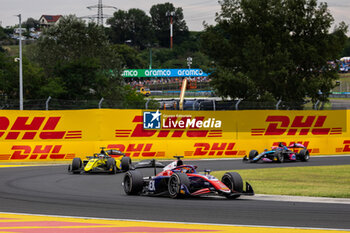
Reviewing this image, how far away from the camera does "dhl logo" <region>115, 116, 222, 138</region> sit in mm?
30453

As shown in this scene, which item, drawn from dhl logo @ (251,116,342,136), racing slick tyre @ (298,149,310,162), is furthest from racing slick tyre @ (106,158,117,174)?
dhl logo @ (251,116,342,136)

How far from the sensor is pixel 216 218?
36.9 ft

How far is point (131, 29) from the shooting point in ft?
646

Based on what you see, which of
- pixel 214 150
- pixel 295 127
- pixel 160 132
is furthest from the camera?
pixel 295 127

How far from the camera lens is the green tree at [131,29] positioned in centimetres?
19462

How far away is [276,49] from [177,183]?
3420cm

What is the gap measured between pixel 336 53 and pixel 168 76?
75.8 metres

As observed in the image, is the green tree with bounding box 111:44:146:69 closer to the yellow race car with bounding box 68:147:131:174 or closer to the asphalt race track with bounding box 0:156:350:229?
the yellow race car with bounding box 68:147:131:174

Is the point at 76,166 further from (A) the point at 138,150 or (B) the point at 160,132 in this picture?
(B) the point at 160,132

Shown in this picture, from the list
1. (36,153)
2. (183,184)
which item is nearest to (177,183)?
(183,184)

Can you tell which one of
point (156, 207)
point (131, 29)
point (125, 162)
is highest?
point (131, 29)

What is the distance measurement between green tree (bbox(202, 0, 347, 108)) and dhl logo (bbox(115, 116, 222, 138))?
1440 cm

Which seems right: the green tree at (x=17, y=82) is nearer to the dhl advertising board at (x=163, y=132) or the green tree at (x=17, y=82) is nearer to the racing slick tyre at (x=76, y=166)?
the dhl advertising board at (x=163, y=132)

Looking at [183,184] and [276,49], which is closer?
[183,184]
